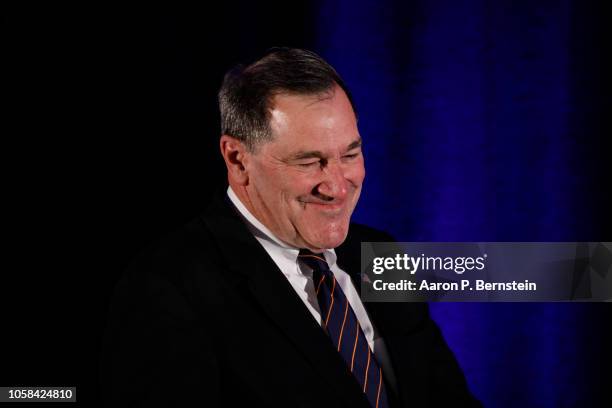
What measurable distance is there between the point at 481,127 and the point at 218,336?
1.18 meters

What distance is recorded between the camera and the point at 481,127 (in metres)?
2.06

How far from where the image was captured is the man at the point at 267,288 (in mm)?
1162

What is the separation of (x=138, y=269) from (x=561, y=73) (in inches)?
55.9

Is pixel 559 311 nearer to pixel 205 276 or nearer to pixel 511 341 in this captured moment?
pixel 511 341

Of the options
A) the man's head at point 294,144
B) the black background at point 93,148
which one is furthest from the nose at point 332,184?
the black background at point 93,148

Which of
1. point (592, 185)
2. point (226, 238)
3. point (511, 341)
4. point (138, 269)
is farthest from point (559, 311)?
point (138, 269)

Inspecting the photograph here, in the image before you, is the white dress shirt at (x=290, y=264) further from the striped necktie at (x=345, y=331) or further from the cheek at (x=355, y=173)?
the cheek at (x=355, y=173)

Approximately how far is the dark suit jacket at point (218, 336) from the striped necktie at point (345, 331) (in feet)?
0.15

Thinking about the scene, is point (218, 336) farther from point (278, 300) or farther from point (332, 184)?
point (332, 184)

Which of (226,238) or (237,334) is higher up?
(226,238)

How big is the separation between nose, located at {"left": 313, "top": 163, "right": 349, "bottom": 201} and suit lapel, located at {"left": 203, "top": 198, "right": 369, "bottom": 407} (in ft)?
0.55

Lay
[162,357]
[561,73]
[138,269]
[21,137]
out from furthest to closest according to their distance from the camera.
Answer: [561,73] → [21,137] → [138,269] → [162,357]

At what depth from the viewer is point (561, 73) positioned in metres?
2.05

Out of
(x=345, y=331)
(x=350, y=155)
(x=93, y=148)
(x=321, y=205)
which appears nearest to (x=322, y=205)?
(x=321, y=205)
